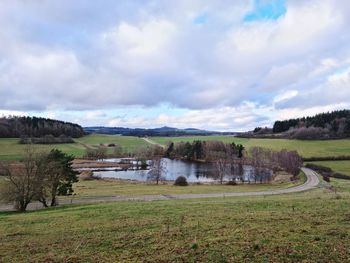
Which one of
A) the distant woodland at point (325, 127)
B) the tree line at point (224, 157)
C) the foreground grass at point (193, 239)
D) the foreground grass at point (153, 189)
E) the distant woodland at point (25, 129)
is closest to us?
the foreground grass at point (193, 239)

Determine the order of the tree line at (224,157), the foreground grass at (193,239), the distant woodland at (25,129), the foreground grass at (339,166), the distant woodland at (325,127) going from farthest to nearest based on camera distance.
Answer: the distant woodland at (25,129) < the distant woodland at (325,127) < the tree line at (224,157) < the foreground grass at (339,166) < the foreground grass at (193,239)

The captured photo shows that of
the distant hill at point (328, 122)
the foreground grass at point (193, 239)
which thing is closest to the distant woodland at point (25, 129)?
the distant hill at point (328, 122)

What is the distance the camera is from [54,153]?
151 feet

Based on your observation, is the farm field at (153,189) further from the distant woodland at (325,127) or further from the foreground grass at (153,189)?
the distant woodland at (325,127)

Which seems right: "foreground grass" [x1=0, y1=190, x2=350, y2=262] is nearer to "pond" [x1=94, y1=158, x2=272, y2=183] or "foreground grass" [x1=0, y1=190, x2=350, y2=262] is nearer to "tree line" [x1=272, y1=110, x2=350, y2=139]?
"pond" [x1=94, y1=158, x2=272, y2=183]

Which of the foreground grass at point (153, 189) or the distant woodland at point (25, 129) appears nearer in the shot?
the foreground grass at point (153, 189)

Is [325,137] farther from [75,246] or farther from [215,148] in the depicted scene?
[75,246]

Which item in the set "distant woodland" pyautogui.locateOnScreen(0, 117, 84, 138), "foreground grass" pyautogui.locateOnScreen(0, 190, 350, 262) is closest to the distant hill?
"distant woodland" pyautogui.locateOnScreen(0, 117, 84, 138)

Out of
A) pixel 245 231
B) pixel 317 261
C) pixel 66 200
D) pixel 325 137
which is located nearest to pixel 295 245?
pixel 317 261

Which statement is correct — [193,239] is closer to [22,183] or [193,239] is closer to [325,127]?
[22,183]

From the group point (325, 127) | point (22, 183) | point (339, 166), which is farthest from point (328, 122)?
point (22, 183)

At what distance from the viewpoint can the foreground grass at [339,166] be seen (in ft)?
284

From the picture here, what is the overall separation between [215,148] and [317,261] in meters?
150

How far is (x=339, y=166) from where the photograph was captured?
9344cm
